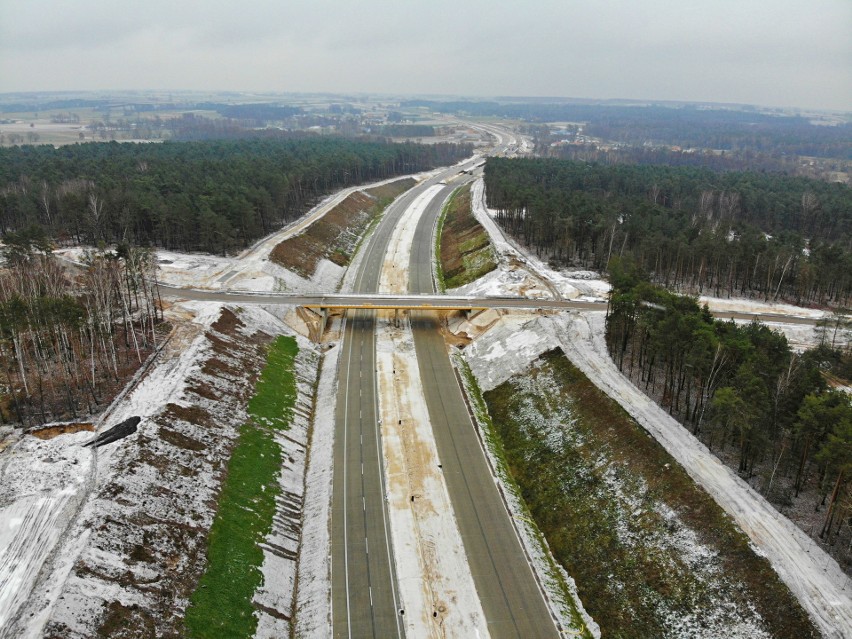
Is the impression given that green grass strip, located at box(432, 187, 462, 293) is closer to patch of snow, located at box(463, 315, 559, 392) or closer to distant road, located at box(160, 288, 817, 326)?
distant road, located at box(160, 288, 817, 326)

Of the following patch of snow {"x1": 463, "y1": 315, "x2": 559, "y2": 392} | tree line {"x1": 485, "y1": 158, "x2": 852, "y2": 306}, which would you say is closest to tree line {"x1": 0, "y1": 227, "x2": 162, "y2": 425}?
patch of snow {"x1": 463, "y1": 315, "x2": 559, "y2": 392}

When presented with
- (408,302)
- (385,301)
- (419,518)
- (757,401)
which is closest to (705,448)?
(757,401)

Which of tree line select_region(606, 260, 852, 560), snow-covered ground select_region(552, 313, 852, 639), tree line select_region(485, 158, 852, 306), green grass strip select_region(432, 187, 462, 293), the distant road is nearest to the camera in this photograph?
snow-covered ground select_region(552, 313, 852, 639)

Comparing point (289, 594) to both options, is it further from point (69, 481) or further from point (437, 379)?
point (437, 379)

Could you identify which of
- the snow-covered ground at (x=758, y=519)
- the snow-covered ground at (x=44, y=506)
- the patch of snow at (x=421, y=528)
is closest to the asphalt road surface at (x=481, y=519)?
the patch of snow at (x=421, y=528)

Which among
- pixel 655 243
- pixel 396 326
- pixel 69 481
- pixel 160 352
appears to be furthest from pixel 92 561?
pixel 655 243

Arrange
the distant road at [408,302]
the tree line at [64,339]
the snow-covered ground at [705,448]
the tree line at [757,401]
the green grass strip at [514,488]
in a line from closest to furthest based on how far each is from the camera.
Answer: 1. the snow-covered ground at [705,448]
2. the green grass strip at [514,488]
3. the tree line at [757,401]
4. the tree line at [64,339]
5. the distant road at [408,302]

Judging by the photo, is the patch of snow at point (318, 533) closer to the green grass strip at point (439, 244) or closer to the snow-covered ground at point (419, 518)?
the snow-covered ground at point (419, 518)
